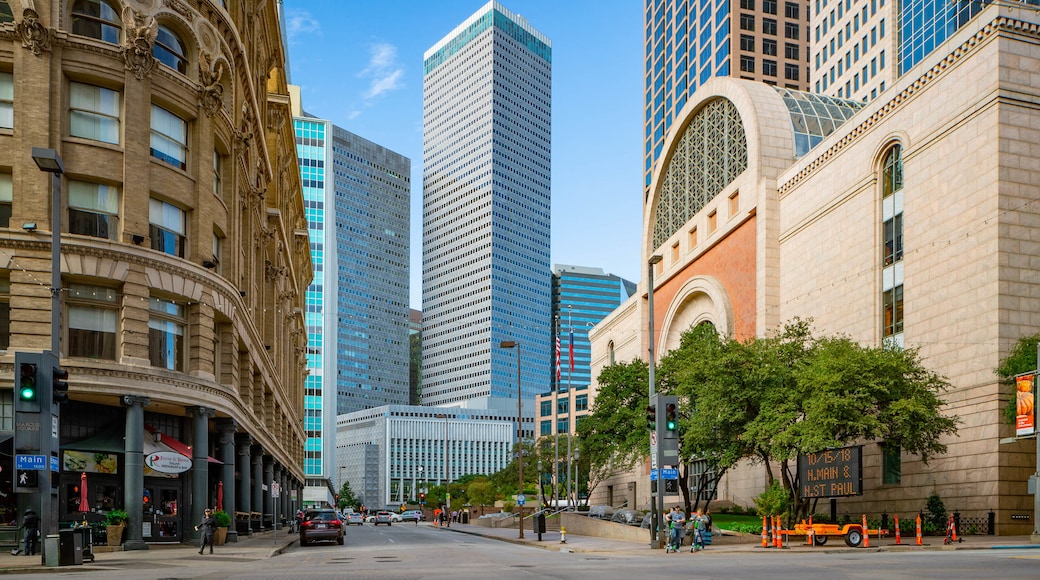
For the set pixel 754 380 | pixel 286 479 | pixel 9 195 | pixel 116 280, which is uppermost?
pixel 9 195

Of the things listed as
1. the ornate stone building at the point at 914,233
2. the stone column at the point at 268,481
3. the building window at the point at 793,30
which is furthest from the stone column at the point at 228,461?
the building window at the point at 793,30

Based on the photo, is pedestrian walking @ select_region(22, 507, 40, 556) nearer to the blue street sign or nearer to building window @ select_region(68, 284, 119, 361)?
building window @ select_region(68, 284, 119, 361)

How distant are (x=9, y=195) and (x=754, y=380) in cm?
3009

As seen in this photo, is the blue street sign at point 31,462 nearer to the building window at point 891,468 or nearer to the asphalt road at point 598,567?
the asphalt road at point 598,567

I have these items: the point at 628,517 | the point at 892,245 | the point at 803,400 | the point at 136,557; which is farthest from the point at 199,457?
the point at 892,245

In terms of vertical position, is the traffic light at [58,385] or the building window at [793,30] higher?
the building window at [793,30]

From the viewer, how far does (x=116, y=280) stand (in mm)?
32062

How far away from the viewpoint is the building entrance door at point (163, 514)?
116 ft

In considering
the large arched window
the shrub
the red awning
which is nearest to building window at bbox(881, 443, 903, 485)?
the large arched window

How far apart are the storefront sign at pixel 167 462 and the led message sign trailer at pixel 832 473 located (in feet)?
77.3

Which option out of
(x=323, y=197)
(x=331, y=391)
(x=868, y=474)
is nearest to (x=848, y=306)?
(x=868, y=474)

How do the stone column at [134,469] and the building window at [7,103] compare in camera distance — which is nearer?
the building window at [7,103]

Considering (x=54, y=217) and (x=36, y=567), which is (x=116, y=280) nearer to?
(x=54, y=217)

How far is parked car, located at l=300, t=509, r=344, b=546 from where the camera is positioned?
136 ft
